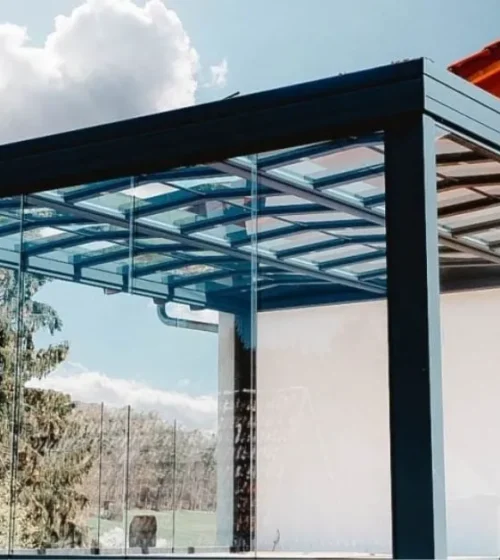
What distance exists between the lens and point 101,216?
9391mm

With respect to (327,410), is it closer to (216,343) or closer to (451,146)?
(216,343)

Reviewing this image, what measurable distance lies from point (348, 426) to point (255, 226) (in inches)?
65.7

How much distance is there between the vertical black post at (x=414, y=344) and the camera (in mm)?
6961

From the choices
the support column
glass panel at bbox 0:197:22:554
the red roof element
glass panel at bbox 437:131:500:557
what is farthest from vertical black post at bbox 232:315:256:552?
the red roof element

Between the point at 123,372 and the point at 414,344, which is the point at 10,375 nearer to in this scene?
the point at 123,372

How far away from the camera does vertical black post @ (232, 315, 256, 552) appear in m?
8.52

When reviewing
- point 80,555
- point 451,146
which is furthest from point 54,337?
point 451,146

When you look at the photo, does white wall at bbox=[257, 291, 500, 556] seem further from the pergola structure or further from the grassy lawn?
the grassy lawn

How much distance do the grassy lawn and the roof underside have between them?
65.7 inches

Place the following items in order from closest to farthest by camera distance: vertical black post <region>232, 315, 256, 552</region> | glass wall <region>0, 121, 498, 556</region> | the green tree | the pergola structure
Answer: the pergola structure < glass wall <region>0, 121, 498, 556</region> < vertical black post <region>232, 315, 256, 552</region> < the green tree

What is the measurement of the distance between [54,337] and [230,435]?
6.19 ft

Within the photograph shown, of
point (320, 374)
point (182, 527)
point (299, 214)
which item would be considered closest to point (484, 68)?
point (299, 214)

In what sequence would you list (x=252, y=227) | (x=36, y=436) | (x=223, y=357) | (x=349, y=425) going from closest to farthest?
(x=349, y=425) → (x=252, y=227) → (x=223, y=357) → (x=36, y=436)

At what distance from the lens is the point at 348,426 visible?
855 centimetres
